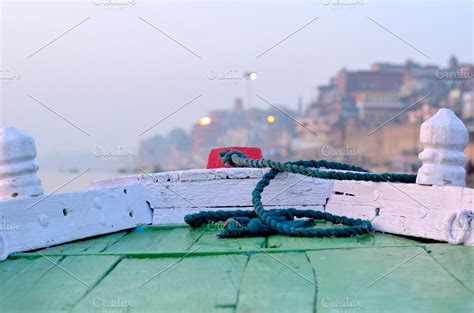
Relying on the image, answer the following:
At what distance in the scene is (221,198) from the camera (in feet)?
16.9

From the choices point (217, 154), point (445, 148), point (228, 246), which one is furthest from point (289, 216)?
point (217, 154)

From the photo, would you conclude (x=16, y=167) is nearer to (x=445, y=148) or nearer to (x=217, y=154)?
(x=217, y=154)

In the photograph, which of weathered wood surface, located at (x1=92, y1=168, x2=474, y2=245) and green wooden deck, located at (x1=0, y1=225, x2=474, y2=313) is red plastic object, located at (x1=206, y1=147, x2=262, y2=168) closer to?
weathered wood surface, located at (x1=92, y1=168, x2=474, y2=245)

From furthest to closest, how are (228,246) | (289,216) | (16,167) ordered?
(289,216) → (16,167) → (228,246)

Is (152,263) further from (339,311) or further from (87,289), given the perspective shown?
(339,311)

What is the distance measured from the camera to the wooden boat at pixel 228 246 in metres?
2.96

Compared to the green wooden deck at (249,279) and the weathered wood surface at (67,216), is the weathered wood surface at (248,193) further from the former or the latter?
the green wooden deck at (249,279)

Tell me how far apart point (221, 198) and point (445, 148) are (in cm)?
165

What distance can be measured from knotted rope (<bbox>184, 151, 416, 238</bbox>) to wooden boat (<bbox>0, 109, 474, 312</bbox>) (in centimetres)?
6

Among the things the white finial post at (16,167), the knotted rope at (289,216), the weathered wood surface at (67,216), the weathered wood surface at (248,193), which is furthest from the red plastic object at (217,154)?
the white finial post at (16,167)

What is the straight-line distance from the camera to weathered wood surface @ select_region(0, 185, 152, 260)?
3965mm

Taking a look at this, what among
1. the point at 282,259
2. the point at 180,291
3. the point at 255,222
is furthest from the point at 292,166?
the point at 180,291

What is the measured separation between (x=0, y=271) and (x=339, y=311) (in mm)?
1729

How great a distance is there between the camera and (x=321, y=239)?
4.24 metres
